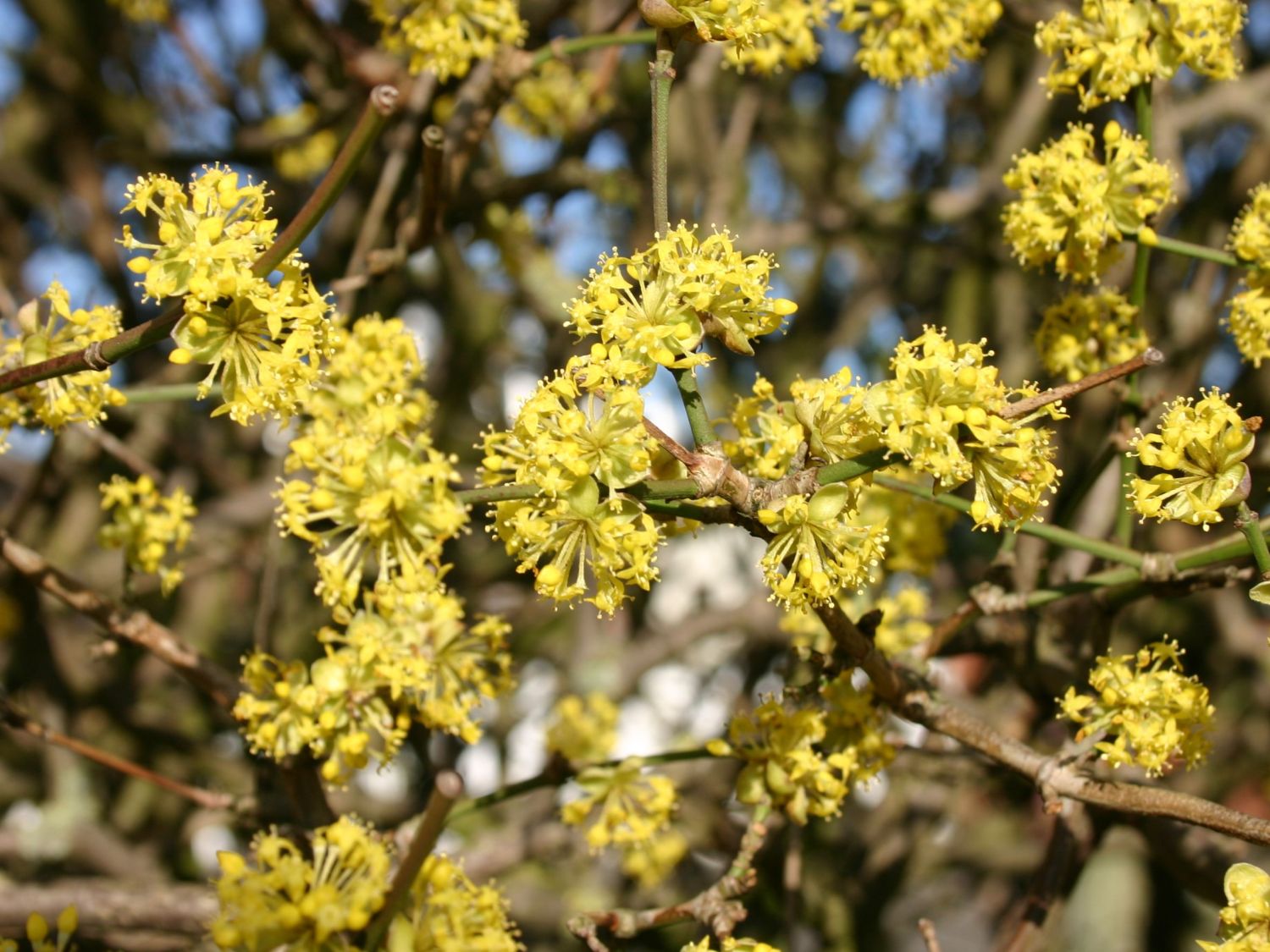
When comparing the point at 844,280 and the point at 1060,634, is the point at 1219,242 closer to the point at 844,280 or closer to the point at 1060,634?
the point at 1060,634

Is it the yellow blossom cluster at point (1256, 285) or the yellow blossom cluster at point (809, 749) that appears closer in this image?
the yellow blossom cluster at point (809, 749)

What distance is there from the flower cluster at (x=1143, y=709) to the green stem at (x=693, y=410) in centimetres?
95

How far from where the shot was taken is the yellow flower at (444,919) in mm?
2018

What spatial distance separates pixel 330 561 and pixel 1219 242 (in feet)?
11.3

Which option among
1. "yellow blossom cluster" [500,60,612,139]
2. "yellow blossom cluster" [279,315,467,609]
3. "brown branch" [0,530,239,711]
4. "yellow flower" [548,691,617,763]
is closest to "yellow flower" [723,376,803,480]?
"yellow blossom cluster" [279,315,467,609]

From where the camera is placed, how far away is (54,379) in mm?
2211

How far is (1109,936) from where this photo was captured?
5379mm

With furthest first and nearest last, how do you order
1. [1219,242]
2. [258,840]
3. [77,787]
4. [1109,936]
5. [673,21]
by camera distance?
[1109,936]
[77,787]
[1219,242]
[258,840]
[673,21]

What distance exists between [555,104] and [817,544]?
9.43 feet

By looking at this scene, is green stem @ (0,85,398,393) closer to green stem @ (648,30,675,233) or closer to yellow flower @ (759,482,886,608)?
green stem @ (648,30,675,233)

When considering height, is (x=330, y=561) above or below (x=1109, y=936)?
above

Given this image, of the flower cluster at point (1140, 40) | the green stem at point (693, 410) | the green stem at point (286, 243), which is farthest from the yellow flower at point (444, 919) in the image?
the flower cluster at point (1140, 40)

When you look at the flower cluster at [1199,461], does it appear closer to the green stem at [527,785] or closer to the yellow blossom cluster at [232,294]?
the green stem at [527,785]

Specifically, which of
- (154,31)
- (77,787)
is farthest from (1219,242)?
(154,31)
